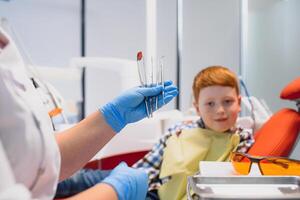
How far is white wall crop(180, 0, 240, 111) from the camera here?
3.18 metres

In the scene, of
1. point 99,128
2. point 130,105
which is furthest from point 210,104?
point 99,128

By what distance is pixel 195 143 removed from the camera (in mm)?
1294

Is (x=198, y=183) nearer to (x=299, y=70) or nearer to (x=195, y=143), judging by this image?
(x=195, y=143)

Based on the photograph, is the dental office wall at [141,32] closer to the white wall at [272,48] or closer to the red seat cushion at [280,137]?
the white wall at [272,48]

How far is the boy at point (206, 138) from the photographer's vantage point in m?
1.20

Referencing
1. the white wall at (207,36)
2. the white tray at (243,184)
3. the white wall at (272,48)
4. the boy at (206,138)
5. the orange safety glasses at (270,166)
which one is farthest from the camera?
the white wall at (207,36)

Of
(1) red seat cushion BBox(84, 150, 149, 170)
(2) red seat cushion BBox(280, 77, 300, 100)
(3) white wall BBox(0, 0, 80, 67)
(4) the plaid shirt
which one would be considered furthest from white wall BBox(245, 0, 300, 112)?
(3) white wall BBox(0, 0, 80, 67)

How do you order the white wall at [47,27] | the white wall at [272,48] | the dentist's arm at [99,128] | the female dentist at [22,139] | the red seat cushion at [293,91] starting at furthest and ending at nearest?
1. the white wall at [47,27]
2. the white wall at [272,48]
3. the red seat cushion at [293,91]
4. the dentist's arm at [99,128]
5. the female dentist at [22,139]

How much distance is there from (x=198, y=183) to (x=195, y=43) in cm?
278

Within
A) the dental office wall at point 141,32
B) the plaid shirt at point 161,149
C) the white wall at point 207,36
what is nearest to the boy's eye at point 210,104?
the plaid shirt at point 161,149

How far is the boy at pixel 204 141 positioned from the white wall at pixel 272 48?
0.53 metres

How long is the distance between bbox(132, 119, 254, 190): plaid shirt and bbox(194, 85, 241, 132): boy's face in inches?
2.6

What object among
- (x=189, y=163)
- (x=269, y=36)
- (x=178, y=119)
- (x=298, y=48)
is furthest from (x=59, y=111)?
(x=269, y=36)

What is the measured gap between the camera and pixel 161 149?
1.37m
